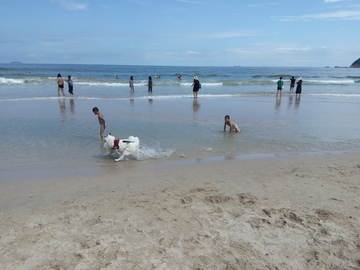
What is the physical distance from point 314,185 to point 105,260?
13.5 ft

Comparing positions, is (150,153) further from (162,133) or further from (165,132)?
(165,132)

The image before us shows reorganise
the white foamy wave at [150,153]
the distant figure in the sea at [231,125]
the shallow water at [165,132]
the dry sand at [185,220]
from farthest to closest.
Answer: the distant figure in the sea at [231,125]
the shallow water at [165,132]
the white foamy wave at [150,153]
the dry sand at [185,220]

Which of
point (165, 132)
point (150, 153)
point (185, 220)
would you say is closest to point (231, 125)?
point (165, 132)

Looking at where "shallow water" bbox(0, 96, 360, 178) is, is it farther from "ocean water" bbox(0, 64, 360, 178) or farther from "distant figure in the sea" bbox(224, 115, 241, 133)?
"distant figure in the sea" bbox(224, 115, 241, 133)

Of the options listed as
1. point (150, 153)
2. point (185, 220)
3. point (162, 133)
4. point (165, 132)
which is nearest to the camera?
point (185, 220)

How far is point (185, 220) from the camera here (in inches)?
161

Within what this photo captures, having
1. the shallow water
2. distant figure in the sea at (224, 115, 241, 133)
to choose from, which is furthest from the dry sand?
distant figure in the sea at (224, 115, 241, 133)

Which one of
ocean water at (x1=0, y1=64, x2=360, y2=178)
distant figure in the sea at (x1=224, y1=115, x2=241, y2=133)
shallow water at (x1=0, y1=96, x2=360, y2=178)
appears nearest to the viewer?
ocean water at (x1=0, y1=64, x2=360, y2=178)

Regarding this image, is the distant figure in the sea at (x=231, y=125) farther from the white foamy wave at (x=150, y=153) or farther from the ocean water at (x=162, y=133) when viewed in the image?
the white foamy wave at (x=150, y=153)

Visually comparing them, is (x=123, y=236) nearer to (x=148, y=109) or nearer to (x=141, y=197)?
(x=141, y=197)

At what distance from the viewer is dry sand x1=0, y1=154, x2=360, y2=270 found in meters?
3.24

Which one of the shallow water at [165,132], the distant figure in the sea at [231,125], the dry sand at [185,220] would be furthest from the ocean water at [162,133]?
the dry sand at [185,220]

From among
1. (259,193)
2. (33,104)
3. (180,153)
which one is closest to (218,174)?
(259,193)

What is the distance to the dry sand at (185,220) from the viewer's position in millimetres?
3238
